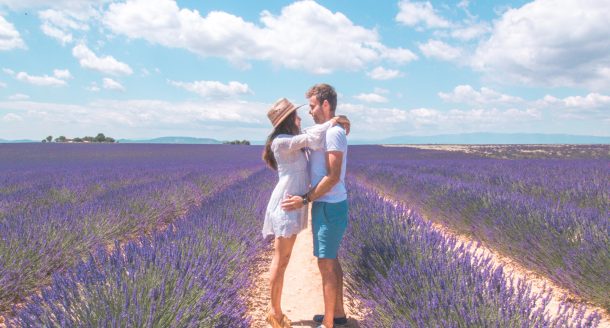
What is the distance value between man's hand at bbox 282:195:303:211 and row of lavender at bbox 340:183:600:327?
1.67 feet

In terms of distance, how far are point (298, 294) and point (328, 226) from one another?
1.18 meters

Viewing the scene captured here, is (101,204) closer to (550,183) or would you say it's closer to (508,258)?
(508,258)

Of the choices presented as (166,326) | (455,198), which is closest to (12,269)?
(166,326)

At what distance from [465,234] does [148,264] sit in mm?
4251

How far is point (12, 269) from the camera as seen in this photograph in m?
2.80

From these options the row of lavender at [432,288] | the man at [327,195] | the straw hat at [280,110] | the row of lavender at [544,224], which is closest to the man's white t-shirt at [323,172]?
the man at [327,195]

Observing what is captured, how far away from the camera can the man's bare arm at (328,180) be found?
1.98 meters

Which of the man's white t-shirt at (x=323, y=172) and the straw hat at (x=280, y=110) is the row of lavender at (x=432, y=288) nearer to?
the man's white t-shirt at (x=323, y=172)

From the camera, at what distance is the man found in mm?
1987

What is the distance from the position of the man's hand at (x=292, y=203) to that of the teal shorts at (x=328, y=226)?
4.1 inches

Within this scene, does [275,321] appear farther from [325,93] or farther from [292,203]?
[325,93]

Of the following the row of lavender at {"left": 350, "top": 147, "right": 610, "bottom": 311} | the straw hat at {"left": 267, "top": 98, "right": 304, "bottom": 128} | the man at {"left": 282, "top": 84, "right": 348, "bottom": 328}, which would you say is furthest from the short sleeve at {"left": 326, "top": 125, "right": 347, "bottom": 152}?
the row of lavender at {"left": 350, "top": 147, "right": 610, "bottom": 311}

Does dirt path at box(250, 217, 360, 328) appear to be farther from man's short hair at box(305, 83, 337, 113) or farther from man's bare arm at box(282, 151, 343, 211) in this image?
man's short hair at box(305, 83, 337, 113)

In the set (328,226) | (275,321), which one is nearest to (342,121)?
(328,226)
